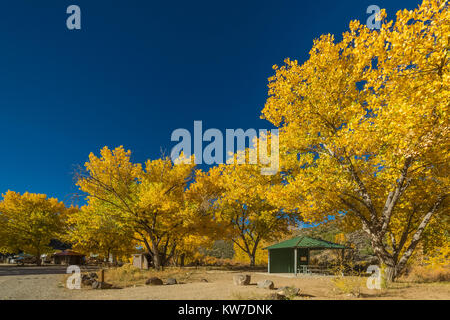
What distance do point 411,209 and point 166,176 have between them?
16.9m

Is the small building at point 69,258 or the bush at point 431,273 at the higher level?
the bush at point 431,273

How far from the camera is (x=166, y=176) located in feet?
78.1

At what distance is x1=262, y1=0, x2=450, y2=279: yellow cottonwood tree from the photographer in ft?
27.5

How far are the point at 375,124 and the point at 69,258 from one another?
47.4 metres

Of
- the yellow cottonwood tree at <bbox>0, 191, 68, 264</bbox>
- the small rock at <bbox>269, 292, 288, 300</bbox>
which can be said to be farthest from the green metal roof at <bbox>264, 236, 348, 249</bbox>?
the yellow cottonwood tree at <bbox>0, 191, 68, 264</bbox>

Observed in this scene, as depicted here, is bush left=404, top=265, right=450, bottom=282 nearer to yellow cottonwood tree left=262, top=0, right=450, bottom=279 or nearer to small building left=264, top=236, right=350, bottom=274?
yellow cottonwood tree left=262, top=0, right=450, bottom=279

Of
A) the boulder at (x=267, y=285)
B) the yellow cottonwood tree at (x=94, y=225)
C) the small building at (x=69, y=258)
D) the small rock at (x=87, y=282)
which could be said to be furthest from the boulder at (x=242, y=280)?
the small building at (x=69, y=258)

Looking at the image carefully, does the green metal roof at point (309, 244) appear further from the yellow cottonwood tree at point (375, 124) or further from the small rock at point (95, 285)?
the small rock at point (95, 285)

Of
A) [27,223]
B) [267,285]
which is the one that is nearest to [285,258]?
[267,285]

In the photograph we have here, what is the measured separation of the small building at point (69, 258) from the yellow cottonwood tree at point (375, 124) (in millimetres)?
37859

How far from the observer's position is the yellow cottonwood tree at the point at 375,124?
8375 mm
